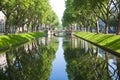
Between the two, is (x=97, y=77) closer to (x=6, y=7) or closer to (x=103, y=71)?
(x=103, y=71)

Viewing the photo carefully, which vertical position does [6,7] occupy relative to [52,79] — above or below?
above

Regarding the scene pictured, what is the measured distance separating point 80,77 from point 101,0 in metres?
42.4

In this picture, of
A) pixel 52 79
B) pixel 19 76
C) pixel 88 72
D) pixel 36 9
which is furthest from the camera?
pixel 36 9

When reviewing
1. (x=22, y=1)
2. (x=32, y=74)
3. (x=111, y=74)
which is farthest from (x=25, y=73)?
(x=22, y=1)

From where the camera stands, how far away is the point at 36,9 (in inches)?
3821

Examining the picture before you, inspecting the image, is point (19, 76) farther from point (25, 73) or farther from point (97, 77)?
point (97, 77)

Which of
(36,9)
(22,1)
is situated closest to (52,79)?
(22,1)

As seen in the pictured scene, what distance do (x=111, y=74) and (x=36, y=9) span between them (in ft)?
258

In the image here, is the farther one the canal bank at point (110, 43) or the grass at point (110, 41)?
the grass at point (110, 41)

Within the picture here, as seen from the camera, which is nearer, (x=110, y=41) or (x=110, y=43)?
(x=110, y=43)

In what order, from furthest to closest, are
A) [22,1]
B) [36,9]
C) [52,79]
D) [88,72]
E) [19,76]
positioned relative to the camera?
1. [36,9]
2. [22,1]
3. [88,72]
4. [19,76]
5. [52,79]

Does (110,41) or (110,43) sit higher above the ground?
(110,41)

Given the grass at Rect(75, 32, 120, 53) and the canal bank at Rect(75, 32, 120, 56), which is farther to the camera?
the grass at Rect(75, 32, 120, 53)

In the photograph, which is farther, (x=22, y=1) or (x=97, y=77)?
(x=22, y=1)
